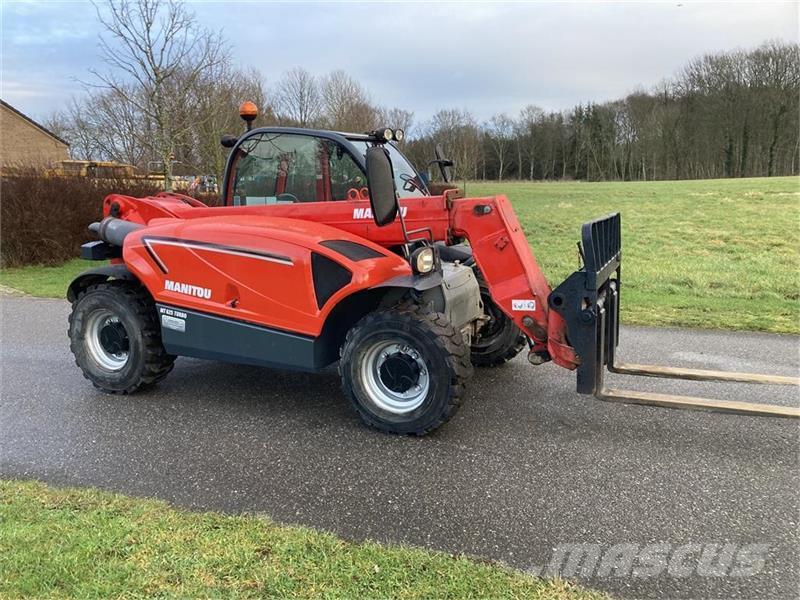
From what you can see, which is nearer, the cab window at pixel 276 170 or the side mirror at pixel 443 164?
the cab window at pixel 276 170

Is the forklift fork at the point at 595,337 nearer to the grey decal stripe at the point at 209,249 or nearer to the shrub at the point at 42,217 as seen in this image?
the grey decal stripe at the point at 209,249

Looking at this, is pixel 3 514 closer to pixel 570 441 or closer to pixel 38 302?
pixel 570 441

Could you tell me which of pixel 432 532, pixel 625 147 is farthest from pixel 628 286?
pixel 625 147

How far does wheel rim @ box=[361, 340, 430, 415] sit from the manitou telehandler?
10 mm

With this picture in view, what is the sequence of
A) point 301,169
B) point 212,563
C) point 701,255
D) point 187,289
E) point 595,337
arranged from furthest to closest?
1. point 701,255
2. point 301,169
3. point 187,289
4. point 595,337
5. point 212,563

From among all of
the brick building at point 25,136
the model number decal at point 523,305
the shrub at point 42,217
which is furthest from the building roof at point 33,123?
the model number decal at point 523,305

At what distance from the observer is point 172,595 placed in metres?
2.66

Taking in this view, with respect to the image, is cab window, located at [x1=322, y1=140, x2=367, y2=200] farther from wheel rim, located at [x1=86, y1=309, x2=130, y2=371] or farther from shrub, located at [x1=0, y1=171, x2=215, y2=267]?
shrub, located at [x1=0, y1=171, x2=215, y2=267]

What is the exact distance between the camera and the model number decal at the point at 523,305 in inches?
173

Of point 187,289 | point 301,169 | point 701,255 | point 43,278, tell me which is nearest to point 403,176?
point 301,169

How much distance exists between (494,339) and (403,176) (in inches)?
67.7

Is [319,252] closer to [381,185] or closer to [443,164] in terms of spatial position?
[381,185]

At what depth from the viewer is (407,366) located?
432cm

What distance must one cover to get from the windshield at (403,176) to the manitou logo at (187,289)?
5.50 ft
